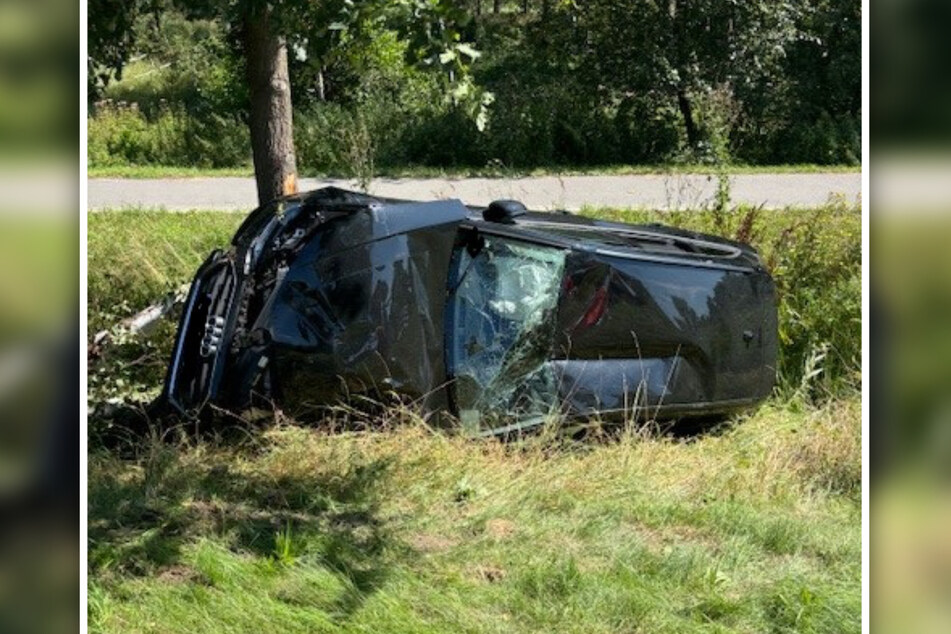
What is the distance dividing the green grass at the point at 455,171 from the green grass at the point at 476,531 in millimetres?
12620

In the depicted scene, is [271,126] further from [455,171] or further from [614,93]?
[614,93]

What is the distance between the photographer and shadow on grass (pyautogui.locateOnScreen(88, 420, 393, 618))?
4.38 m

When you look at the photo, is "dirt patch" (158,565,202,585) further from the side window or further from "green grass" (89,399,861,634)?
the side window

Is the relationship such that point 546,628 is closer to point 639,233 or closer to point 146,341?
point 639,233

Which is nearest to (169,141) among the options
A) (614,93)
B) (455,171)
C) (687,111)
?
(455,171)

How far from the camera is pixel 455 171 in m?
19.7

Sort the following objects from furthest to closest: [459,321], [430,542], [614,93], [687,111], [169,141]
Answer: [614,93]
[687,111]
[169,141]
[459,321]
[430,542]

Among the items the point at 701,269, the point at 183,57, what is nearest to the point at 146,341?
the point at 701,269

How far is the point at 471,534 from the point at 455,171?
15.3 m

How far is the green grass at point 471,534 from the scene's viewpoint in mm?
4113

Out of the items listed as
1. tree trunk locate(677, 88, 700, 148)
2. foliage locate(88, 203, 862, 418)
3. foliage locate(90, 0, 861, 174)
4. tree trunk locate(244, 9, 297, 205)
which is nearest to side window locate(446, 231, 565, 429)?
foliage locate(88, 203, 862, 418)

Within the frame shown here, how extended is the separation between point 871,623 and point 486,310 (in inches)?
197

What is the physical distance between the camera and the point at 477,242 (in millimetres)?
6164

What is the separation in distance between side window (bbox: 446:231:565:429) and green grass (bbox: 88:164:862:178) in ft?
40.0
